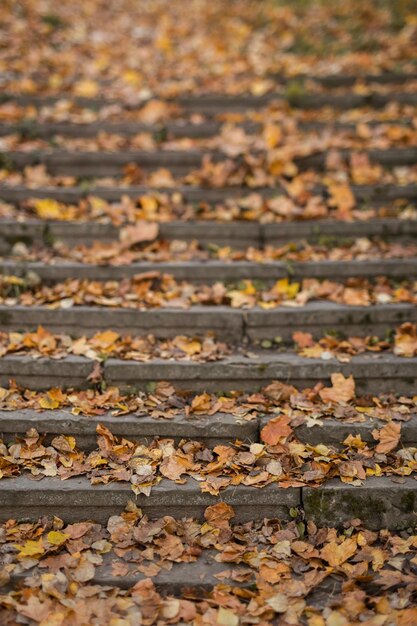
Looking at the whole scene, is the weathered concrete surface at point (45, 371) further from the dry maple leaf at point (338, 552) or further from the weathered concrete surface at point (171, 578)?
the dry maple leaf at point (338, 552)

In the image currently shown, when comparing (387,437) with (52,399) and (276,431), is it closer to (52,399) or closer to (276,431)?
(276,431)

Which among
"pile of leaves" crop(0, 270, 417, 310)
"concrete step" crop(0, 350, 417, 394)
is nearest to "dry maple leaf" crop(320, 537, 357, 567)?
"concrete step" crop(0, 350, 417, 394)

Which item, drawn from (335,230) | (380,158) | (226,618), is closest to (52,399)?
(226,618)

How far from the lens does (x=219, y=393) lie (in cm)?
312

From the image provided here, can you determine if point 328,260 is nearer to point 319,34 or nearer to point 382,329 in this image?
point 382,329

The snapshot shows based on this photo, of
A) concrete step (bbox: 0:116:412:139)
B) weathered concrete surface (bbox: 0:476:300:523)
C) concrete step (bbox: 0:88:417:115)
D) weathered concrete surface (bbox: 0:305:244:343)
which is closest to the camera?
weathered concrete surface (bbox: 0:476:300:523)

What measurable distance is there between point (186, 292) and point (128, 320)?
0.47 meters

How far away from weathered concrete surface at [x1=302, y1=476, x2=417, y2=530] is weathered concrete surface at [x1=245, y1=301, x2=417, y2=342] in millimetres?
1060

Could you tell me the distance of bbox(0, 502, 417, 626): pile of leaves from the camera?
2.26m

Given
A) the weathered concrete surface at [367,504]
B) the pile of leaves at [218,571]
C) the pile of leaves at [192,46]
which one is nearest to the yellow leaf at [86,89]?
the pile of leaves at [192,46]

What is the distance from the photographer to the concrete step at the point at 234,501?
8.59 feet

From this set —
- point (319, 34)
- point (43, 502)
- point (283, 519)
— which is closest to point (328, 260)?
point (283, 519)

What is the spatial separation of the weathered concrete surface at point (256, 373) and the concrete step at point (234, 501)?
2.08ft

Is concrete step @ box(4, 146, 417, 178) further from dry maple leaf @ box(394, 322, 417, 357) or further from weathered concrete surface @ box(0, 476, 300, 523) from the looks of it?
weathered concrete surface @ box(0, 476, 300, 523)
